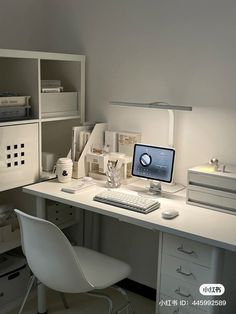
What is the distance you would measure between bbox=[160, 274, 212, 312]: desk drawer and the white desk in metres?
0.27

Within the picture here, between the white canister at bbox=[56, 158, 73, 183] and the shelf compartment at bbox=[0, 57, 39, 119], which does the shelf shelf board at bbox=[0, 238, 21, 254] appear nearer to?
the white canister at bbox=[56, 158, 73, 183]

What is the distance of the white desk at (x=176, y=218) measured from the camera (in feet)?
5.95

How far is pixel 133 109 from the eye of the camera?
2719mm

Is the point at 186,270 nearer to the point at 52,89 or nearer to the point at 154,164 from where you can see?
the point at 154,164

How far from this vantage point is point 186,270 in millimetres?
1952

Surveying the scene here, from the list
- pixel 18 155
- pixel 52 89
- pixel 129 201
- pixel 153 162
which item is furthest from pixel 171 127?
pixel 18 155

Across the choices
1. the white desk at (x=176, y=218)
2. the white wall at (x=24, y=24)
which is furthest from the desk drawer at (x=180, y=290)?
the white wall at (x=24, y=24)

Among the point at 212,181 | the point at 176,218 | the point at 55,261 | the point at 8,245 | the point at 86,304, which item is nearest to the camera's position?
the point at 55,261

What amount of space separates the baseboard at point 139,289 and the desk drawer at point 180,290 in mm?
776

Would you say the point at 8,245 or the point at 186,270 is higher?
the point at 186,270

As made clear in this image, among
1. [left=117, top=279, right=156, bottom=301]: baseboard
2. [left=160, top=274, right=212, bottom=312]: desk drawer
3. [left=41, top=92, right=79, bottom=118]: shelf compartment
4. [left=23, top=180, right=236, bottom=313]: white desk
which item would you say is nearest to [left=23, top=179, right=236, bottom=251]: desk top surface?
[left=23, top=180, right=236, bottom=313]: white desk

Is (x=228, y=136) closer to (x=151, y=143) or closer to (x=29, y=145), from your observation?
(x=151, y=143)

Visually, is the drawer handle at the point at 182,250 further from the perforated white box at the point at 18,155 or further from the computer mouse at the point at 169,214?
the perforated white box at the point at 18,155

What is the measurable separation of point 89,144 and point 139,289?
41.5 inches
